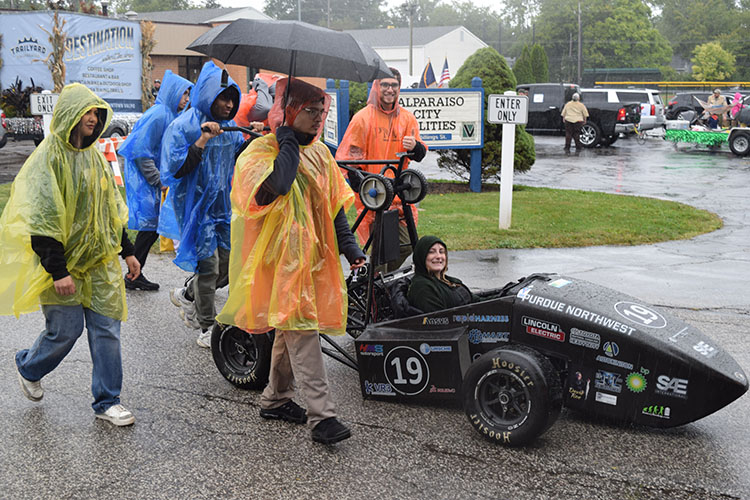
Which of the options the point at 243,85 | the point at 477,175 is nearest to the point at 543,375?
the point at 477,175

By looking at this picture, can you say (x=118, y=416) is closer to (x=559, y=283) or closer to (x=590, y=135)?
(x=559, y=283)

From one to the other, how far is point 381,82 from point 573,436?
130 inches

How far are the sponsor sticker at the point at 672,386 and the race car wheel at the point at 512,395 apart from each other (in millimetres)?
497

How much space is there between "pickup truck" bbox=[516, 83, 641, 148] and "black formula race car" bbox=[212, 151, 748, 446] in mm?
23018

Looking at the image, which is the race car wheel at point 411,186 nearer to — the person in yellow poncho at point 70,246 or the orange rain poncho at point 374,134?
the orange rain poncho at point 374,134

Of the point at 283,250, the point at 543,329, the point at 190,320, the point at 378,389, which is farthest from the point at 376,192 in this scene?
the point at 190,320

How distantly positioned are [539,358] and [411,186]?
4.96ft

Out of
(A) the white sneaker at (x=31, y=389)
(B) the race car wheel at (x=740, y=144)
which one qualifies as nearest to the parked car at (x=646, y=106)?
(B) the race car wheel at (x=740, y=144)

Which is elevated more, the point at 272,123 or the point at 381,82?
the point at 381,82

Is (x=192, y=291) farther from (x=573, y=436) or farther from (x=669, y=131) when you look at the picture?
(x=669, y=131)

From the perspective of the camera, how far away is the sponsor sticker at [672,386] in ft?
13.0

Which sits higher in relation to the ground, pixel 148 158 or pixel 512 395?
pixel 148 158

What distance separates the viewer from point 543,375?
403 cm

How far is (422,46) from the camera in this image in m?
68.9
